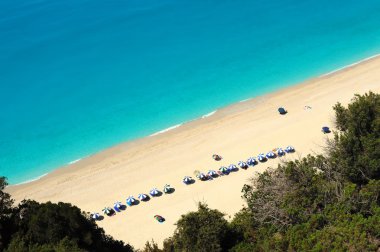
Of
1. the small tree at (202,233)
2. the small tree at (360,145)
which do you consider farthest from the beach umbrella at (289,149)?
the small tree at (202,233)

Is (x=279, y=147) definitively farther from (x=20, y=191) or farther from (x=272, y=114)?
(x=20, y=191)

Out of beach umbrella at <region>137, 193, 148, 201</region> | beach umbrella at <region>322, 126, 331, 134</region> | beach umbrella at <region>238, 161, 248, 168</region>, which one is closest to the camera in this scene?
beach umbrella at <region>137, 193, 148, 201</region>

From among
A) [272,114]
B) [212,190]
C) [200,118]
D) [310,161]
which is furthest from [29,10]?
[310,161]

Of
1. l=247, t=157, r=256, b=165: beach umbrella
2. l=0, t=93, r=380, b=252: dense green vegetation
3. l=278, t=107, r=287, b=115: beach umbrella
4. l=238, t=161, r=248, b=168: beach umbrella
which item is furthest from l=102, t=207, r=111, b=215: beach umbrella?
l=278, t=107, r=287, b=115: beach umbrella

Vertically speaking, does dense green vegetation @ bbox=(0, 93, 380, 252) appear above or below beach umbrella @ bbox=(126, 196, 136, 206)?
below

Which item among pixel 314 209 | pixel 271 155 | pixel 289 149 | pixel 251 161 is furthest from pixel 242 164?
pixel 314 209

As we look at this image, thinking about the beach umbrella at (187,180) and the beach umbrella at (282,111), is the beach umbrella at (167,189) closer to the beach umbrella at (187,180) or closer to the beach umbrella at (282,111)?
the beach umbrella at (187,180)

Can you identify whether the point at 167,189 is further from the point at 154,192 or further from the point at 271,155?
the point at 271,155

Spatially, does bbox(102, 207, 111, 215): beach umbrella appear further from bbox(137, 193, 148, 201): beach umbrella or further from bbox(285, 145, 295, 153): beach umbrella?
bbox(285, 145, 295, 153): beach umbrella
